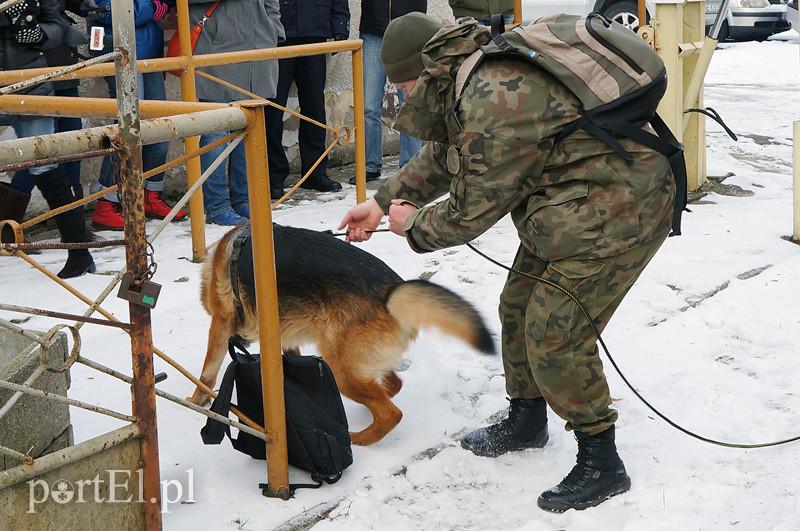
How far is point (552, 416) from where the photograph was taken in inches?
143

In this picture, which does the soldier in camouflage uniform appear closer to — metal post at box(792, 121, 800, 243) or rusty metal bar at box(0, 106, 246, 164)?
rusty metal bar at box(0, 106, 246, 164)

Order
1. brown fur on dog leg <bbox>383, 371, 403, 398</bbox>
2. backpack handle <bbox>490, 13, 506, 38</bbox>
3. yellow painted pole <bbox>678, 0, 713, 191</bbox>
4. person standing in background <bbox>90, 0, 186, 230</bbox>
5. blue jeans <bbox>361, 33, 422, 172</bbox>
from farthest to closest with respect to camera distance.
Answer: blue jeans <bbox>361, 33, 422, 172</bbox> < yellow painted pole <bbox>678, 0, 713, 191</bbox> < person standing in background <bbox>90, 0, 186, 230</bbox> < brown fur on dog leg <bbox>383, 371, 403, 398</bbox> < backpack handle <bbox>490, 13, 506, 38</bbox>

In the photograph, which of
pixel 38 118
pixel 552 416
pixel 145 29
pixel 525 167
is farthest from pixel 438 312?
pixel 145 29

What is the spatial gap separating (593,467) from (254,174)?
4.58 feet

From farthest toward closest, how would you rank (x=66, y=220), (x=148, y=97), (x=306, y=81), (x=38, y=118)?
1. (x=306, y=81)
2. (x=148, y=97)
3. (x=66, y=220)
4. (x=38, y=118)

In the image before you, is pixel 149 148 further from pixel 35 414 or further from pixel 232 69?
pixel 35 414

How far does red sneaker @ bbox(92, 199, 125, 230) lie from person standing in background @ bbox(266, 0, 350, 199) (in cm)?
120

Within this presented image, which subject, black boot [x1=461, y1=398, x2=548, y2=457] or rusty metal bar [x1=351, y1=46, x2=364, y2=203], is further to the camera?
rusty metal bar [x1=351, y1=46, x2=364, y2=203]

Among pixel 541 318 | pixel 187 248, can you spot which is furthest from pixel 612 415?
pixel 187 248

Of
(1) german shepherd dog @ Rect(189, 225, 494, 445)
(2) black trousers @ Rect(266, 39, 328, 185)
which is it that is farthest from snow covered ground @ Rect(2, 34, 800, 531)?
(2) black trousers @ Rect(266, 39, 328, 185)

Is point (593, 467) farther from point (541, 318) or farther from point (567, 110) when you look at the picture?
point (567, 110)

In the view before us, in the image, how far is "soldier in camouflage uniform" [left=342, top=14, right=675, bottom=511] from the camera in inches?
102

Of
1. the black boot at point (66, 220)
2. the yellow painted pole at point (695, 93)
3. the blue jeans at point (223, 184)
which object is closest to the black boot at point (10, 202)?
the black boot at point (66, 220)

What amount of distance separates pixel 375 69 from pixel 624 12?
2825 millimetres
